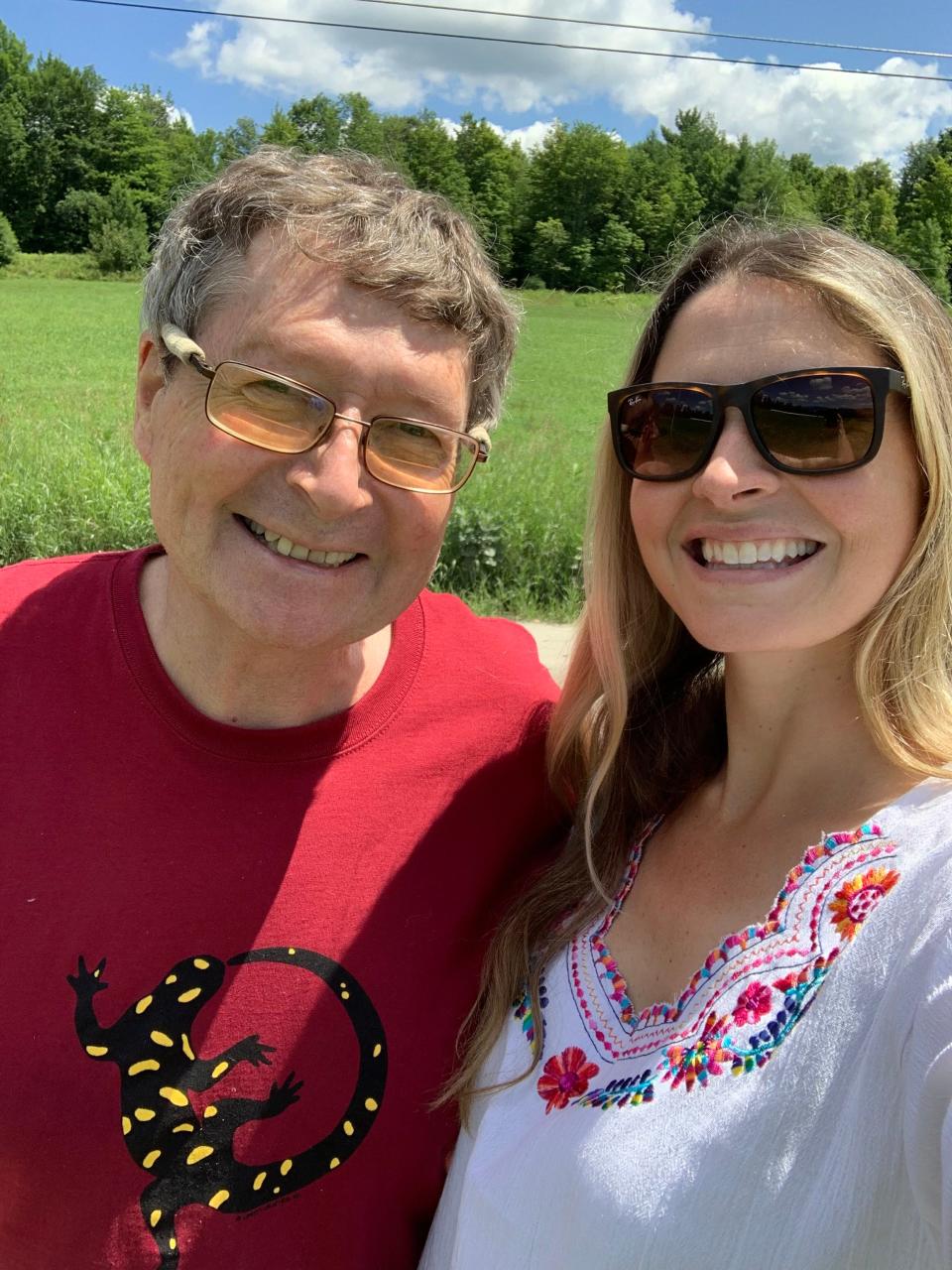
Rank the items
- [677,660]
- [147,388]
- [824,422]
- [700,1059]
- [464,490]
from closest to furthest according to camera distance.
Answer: [700,1059], [824,422], [147,388], [677,660], [464,490]

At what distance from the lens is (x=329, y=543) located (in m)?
1.68

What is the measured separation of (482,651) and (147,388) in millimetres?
864

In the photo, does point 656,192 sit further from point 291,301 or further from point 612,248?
point 291,301

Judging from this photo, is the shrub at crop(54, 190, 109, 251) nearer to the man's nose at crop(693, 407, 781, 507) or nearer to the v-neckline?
the man's nose at crop(693, 407, 781, 507)

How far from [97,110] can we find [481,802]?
83.2m

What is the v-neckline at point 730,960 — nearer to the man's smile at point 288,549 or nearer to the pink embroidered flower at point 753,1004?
the pink embroidered flower at point 753,1004

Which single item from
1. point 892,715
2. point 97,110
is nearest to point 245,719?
point 892,715

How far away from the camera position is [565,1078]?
1.39 metres

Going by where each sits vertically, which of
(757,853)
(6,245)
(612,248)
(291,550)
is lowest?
(757,853)

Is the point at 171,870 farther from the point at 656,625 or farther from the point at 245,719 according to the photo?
the point at 656,625

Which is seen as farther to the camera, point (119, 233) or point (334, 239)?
point (119, 233)

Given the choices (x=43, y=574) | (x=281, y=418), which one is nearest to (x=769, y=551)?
(x=281, y=418)

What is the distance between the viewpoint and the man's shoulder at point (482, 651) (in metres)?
2.02

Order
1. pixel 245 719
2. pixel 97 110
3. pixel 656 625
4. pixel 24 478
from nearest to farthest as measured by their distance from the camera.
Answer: pixel 245 719, pixel 656 625, pixel 24 478, pixel 97 110
